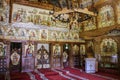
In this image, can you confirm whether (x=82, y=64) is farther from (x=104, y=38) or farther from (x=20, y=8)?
(x=20, y=8)

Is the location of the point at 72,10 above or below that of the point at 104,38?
above

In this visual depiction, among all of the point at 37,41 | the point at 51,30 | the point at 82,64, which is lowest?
the point at 82,64

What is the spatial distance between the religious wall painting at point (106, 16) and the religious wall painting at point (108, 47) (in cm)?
120

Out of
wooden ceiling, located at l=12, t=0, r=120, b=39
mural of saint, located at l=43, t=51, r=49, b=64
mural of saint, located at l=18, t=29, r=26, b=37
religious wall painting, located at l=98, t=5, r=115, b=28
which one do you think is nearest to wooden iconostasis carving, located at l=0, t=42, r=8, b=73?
mural of saint, located at l=18, t=29, r=26, b=37

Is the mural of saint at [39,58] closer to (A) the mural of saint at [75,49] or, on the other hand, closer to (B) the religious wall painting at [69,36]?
(B) the religious wall painting at [69,36]

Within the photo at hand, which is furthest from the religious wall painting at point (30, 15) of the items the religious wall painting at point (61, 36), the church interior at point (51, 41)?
the religious wall painting at point (61, 36)

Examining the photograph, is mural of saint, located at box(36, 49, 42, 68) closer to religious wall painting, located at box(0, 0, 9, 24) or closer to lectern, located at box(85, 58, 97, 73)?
religious wall painting, located at box(0, 0, 9, 24)

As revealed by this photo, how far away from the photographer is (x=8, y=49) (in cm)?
895

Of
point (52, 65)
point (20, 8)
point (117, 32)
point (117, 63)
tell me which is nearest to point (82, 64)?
point (52, 65)

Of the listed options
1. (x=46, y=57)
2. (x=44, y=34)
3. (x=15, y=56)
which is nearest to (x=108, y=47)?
(x=46, y=57)

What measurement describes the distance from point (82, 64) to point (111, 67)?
333 centimetres

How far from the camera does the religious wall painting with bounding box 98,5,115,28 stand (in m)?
9.04

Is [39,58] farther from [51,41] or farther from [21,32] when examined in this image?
[21,32]

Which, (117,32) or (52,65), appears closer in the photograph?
(117,32)
